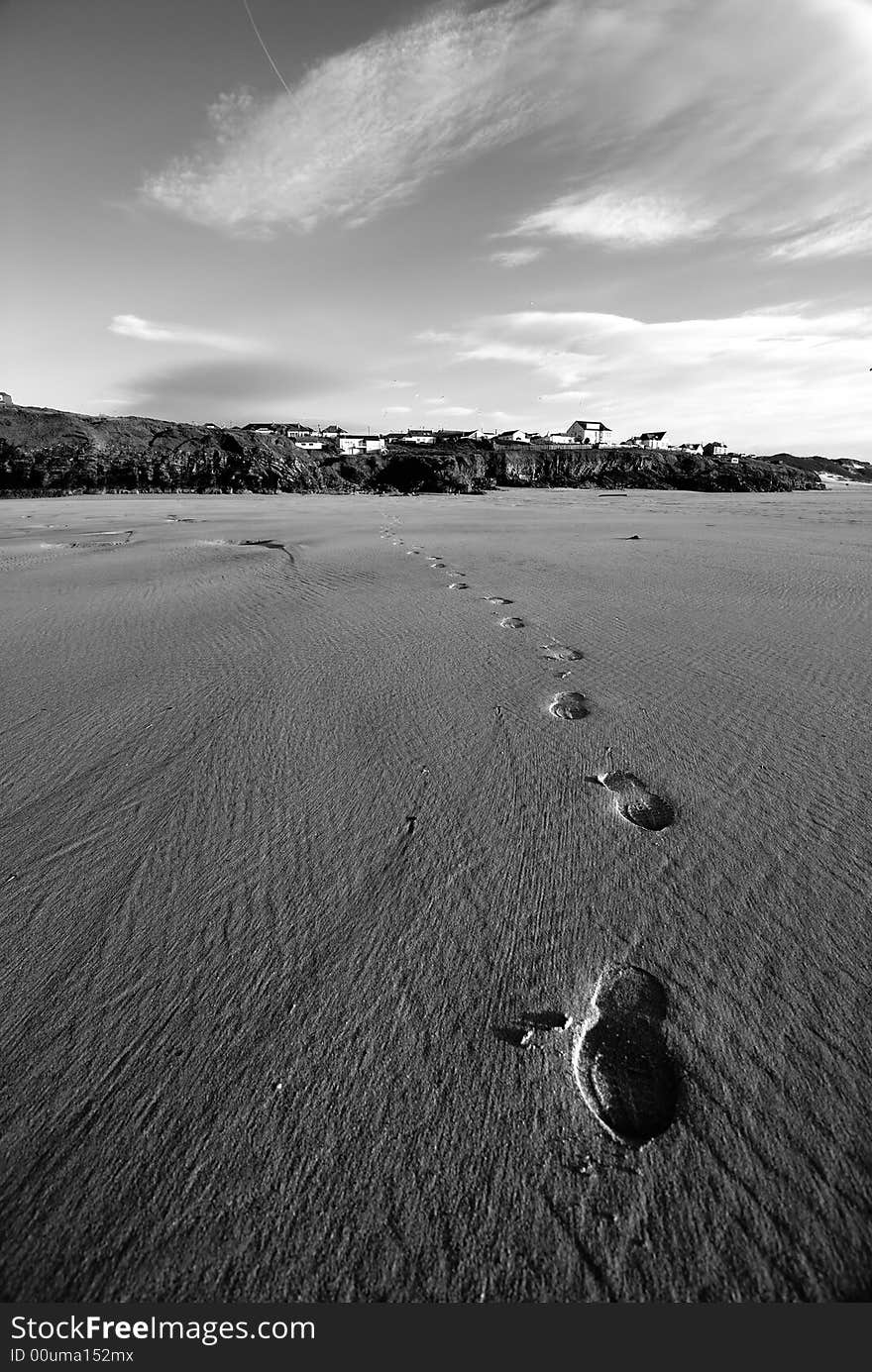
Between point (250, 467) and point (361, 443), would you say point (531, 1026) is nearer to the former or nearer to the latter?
point (250, 467)

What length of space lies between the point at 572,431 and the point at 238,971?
280 feet

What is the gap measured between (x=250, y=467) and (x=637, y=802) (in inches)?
1535

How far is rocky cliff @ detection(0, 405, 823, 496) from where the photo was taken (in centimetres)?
3265

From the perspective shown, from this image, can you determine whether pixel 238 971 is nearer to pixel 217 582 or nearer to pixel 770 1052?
pixel 770 1052

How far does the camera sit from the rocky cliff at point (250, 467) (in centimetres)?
3265

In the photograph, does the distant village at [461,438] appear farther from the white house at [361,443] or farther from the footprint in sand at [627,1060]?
the footprint in sand at [627,1060]

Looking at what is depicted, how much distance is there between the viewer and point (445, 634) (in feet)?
12.3

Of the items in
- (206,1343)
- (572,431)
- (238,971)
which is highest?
(572,431)

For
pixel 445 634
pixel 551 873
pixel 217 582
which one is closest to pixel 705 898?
pixel 551 873

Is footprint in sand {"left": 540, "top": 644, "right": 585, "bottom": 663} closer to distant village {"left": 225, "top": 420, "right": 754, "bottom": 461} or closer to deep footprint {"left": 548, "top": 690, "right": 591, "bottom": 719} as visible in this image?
deep footprint {"left": 548, "top": 690, "right": 591, "bottom": 719}

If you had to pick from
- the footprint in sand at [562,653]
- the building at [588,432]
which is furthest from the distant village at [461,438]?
the footprint in sand at [562,653]

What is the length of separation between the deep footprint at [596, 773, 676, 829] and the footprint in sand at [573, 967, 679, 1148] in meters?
0.63

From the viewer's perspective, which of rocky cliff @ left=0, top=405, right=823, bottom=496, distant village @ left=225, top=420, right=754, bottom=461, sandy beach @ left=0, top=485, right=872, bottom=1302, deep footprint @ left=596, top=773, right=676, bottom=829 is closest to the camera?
sandy beach @ left=0, top=485, right=872, bottom=1302

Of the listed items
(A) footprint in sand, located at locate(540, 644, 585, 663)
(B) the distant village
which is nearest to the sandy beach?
(A) footprint in sand, located at locate(540, 644, 585, 663)
